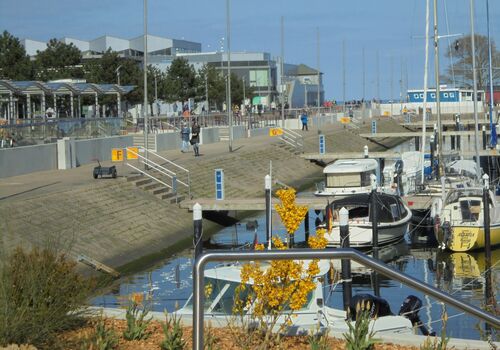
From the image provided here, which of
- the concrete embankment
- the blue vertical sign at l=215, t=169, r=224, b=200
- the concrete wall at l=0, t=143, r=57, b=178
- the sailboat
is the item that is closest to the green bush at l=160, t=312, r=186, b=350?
the concrete embankment

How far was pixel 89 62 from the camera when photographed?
91.6 meters

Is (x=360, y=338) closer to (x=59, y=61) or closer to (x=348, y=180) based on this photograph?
(x=348, y=180)

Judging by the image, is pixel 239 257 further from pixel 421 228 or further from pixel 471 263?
pixel 421 228

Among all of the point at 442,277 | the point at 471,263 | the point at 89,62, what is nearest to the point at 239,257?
the point at 442,277

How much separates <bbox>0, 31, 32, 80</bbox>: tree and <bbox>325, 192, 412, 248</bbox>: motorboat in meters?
47.8

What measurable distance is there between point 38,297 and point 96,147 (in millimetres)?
42090

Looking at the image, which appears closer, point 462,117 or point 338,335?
point 338,335

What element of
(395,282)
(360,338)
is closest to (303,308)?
(360,338)

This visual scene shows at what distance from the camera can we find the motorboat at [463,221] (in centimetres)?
3231

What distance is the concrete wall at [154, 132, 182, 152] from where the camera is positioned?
198 feet

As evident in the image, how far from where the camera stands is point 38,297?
10586 millimetres

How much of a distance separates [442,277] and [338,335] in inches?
730

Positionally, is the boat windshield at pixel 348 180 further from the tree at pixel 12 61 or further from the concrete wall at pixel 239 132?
the tree at pixel 12 61

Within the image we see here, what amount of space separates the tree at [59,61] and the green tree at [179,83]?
38.2 ft
